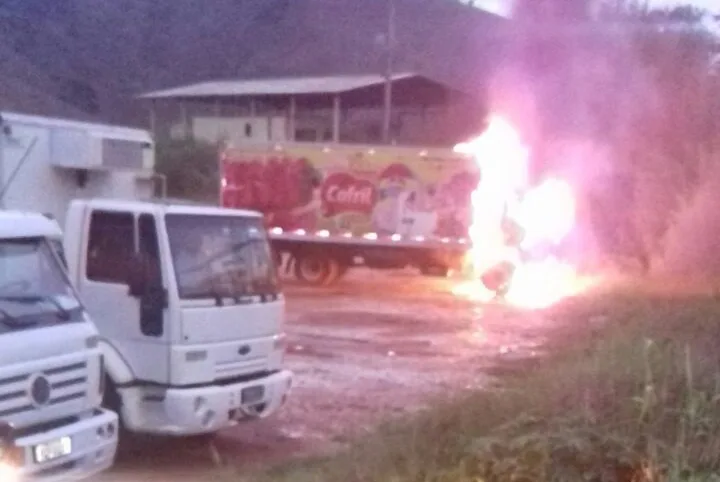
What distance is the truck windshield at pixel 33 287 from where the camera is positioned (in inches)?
323

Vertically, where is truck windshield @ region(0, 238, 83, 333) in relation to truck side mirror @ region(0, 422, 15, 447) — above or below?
above

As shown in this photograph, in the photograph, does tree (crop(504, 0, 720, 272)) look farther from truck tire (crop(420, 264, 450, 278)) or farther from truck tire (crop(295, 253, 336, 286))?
truck tire (crop(295, 253, 336, 286))

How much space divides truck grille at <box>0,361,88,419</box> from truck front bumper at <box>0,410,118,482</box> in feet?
0.58

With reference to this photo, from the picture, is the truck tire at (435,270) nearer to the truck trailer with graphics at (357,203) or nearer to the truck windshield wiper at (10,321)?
the truck trailer with graphics at (357,203)

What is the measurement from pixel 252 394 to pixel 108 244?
1.73 m

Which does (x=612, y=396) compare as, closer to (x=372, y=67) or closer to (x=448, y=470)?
(x=448, y=470)

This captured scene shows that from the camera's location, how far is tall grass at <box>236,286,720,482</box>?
271 inches

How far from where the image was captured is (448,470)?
721 cm

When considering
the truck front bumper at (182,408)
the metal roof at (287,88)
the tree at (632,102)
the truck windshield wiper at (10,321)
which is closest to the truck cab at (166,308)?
the truck front bumper at (182,408)

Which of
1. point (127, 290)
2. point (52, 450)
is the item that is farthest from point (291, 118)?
point (52, 450)

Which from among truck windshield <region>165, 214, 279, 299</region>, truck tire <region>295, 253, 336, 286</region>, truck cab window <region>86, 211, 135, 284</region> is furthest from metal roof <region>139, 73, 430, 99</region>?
truck cab window <region>86, 211, 135, 284</region>

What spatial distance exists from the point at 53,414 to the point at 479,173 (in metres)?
20.3

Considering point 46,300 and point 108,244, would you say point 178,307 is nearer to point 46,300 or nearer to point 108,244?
point 108,244

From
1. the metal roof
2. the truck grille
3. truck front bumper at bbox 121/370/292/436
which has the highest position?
the metal roof
